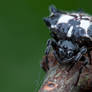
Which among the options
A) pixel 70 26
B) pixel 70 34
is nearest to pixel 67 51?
pixel 70 34

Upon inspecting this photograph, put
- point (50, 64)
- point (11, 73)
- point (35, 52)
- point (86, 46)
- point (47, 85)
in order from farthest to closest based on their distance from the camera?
point (35, 52) → point (11, 73) → point (86, 46) → point (50, 64) → point (47, 85)

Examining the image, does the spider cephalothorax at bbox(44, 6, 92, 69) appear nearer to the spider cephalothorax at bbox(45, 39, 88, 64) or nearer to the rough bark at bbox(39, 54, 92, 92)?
the spider cephalothorax at bbox(45, 39, 88, 64)

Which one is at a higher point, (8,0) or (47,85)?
(8,0)

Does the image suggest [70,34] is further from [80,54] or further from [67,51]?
[80,54]

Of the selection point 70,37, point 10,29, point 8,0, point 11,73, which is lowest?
point 11,73

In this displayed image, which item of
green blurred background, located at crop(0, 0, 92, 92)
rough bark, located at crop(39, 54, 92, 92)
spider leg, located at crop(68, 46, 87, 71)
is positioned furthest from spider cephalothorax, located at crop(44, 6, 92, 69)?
green blurred background, located at crop(0, 0, 92, 92)

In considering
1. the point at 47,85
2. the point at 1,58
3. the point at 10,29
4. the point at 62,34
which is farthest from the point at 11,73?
Result: the point at 47,85

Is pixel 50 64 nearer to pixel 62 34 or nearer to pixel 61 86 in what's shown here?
pixel 61 86
